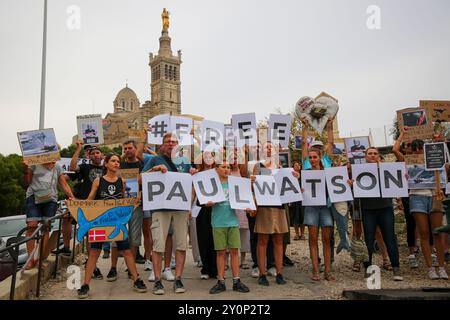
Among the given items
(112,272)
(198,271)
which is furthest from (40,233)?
(198,271)

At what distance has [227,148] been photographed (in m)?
5.98

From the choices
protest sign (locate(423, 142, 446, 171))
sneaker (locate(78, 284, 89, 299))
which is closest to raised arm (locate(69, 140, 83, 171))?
sneaker (locate(78, 284, 89, 299))

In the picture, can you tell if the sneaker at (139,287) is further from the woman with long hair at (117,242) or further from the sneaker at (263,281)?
the sneaker at (263,281)

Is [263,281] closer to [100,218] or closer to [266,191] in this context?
[266,191]

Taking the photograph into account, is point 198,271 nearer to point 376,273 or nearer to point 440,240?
A: point 376,273

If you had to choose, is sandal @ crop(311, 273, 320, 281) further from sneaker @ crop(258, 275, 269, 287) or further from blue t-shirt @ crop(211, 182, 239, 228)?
blue t-shirt @ crop(211, 182, 239, 228)

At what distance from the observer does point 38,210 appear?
5.77 meters

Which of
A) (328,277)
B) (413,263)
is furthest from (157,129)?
(413,263)

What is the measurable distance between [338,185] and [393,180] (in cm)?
90

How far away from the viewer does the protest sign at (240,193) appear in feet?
17.0

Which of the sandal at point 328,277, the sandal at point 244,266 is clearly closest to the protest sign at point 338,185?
the sandal at point 328,277

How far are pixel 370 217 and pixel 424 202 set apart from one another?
0.91 m

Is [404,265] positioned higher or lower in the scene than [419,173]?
lower
